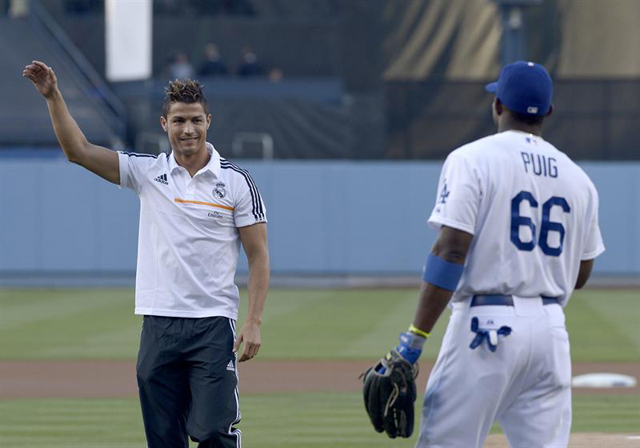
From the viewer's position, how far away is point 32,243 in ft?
84.2

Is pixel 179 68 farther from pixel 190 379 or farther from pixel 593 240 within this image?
pixel 593 240

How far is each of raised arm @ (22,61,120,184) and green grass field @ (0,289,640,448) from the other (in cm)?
338

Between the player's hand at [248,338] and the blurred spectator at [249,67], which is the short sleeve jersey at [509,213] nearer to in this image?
the player's hand at [248,338]

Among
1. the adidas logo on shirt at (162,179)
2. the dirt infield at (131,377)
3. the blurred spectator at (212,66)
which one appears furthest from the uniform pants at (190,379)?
the blurred spectator at (212,66)

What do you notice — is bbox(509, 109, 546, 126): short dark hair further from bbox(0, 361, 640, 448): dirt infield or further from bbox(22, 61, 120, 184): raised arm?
bbox(0, 361, 640, 448): dirt infield

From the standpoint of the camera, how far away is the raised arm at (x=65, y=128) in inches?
221

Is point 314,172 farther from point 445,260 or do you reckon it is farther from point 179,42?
point 445,260

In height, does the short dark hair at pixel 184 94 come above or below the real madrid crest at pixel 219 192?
above

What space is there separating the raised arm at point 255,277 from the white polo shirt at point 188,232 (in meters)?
0.05

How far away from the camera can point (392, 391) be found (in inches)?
187

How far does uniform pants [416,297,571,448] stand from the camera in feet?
15.2

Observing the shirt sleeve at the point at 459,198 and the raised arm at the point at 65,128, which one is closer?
the shirt sleeve at the point at 459,198

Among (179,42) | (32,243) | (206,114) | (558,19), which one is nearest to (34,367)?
(206,114)

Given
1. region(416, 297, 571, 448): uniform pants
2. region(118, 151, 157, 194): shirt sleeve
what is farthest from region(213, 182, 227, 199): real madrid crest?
region(416, 297, 571, 448): uniform pants
